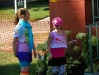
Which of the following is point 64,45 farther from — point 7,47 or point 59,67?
point 7,47

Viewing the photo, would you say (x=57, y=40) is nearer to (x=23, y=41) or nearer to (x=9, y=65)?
(x=23, y=41)

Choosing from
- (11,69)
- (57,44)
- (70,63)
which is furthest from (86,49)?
(11,69)

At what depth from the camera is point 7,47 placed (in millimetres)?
10844

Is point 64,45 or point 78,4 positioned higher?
point 78,4

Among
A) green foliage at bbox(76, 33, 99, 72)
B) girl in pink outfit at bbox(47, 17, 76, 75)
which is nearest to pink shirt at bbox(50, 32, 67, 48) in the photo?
girl in pink outfit at bbox(47, 17, 76, 75)

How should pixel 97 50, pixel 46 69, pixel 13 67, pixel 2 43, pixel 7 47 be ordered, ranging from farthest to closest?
1. pixel 2 43
2. pixel 7 47
3. pixel 13 67
4. pixel 46 69
5. pixel 97 50

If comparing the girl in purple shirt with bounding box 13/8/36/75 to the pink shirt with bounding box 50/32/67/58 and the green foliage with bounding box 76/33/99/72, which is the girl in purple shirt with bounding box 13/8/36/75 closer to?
the pink shirt with bounding box 50/32/67/58

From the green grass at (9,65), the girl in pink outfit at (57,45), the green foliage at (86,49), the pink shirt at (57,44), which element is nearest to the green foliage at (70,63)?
the green foliage at (86,49)

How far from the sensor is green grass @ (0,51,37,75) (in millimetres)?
7446

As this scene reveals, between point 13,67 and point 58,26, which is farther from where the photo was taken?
point 13,67

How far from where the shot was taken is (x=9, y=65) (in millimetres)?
8148

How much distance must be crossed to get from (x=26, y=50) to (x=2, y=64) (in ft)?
9.00

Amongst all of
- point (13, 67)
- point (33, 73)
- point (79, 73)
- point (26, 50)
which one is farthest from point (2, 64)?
point (26, 50)

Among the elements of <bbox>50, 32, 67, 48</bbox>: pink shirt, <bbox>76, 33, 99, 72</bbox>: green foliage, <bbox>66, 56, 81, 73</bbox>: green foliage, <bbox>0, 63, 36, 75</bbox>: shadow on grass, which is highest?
<bbox>50, 32, 67, 48</bbox>: pink shirt
